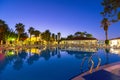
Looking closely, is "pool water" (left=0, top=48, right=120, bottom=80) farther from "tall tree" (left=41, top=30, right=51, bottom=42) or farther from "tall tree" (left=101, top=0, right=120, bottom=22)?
"tall tree" (left=41, top=30, right=51, bottom=42)

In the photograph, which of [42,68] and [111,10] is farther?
[42,68]

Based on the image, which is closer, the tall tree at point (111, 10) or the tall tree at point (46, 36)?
the tall tree at point (111, 10)

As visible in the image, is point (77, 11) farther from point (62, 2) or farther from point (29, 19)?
point (29, 19)

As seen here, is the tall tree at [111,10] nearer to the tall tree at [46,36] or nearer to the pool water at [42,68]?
the pool water at [42,68]

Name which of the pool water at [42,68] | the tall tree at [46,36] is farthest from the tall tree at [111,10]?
the tall tree at [46,36]

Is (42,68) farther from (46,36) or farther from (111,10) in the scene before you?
(46,36)

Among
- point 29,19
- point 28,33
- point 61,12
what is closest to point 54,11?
point 61,12

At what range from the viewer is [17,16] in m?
54.3

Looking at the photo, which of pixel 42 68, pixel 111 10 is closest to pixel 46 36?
pixel 42 68

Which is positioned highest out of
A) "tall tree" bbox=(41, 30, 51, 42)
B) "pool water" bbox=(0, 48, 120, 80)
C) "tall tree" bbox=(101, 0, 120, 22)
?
"tall tree" bbox=(41, 30, 51, 42)

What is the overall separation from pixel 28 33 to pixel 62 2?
25568mm

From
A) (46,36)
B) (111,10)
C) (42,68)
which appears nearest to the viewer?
(111,10)

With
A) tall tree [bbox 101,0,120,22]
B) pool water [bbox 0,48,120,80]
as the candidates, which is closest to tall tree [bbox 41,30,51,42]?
pool water [bbox 0,48,120,80]

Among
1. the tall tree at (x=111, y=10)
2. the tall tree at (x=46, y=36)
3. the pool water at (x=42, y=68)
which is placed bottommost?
the pool water at (x=42, y=68)
